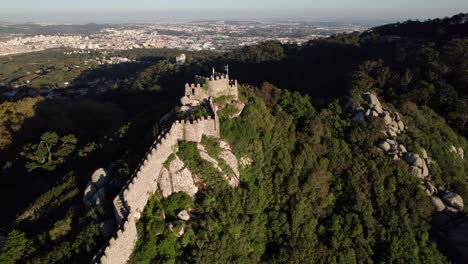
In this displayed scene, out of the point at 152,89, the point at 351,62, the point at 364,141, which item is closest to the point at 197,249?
the point at 364,141

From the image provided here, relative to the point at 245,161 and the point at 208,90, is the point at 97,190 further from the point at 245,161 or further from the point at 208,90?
the point at 208,90

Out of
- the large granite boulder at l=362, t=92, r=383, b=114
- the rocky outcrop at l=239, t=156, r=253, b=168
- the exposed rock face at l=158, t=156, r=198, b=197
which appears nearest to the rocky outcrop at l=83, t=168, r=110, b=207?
the exposed rock face at l=158, t=156, r=198, b=197

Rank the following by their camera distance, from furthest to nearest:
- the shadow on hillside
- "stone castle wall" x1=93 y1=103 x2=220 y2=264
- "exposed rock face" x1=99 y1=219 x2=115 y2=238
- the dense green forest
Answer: the shadow on hillside
the dense green forest
"exposed rock face" x1=99 y1=219 x2=115 y2=238
"stone castle wall" x1=93 y1=103 x2=220 y2=264

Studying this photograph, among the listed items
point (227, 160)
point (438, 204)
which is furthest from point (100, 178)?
point (438, 204)

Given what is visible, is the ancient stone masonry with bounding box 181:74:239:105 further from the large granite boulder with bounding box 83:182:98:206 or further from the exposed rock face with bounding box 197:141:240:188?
the large granite boulder with bounding box 83:182:98:206

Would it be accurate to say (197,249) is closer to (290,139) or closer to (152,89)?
(290,139)

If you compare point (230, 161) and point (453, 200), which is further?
point (453, 200)
